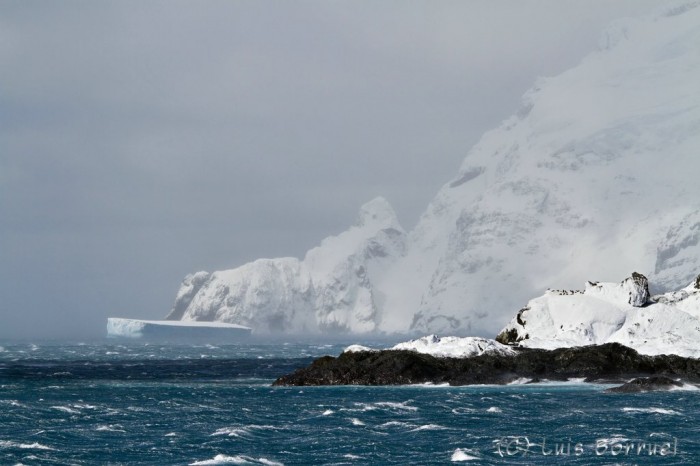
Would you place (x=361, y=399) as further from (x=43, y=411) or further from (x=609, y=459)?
(x=609, y=459)

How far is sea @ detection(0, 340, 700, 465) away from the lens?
45.3 meters

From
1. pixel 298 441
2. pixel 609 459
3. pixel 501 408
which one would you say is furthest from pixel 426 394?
pixel 609 459

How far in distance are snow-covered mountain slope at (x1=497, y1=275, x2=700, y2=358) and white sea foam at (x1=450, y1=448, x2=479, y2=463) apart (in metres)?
41.5

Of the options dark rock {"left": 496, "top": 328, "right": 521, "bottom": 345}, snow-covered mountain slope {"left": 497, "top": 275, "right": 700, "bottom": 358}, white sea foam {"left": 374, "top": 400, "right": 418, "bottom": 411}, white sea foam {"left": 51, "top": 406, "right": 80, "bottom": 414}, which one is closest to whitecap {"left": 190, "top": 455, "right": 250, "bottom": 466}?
white sea foam {"left": 374, "top": 400, "right": 418, "bottom": 411}

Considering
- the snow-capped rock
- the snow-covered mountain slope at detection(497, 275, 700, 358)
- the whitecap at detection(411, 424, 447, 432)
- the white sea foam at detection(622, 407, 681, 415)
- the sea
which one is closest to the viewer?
the sea

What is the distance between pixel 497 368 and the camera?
81.2m

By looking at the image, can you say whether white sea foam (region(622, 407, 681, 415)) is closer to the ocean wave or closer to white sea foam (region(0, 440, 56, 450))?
the ocean wave

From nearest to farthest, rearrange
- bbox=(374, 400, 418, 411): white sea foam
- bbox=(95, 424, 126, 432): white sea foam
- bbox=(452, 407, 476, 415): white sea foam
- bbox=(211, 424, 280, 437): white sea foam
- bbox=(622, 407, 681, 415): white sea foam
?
bbox=(211, 424, 280, 437): white sea foam → bbox=(95, 424, 126, 432): white sea foam → bbox=(622, 407, 681, 415): white sea foam → bbox=(452, 407, 476, 415): white sea foam → bbox=(374, 400, 418, 411): white sea foam

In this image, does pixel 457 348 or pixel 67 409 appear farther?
pixel 457 348

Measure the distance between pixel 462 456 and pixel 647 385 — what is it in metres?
31.1

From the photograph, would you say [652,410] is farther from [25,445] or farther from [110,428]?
[25,445]

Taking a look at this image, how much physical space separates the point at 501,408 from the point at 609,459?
18.2 metres

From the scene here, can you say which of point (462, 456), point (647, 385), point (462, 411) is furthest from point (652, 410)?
point (462, 456)

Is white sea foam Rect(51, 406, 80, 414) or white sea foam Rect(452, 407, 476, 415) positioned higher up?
white sea foam Rect(452, 407, 476, 415)
